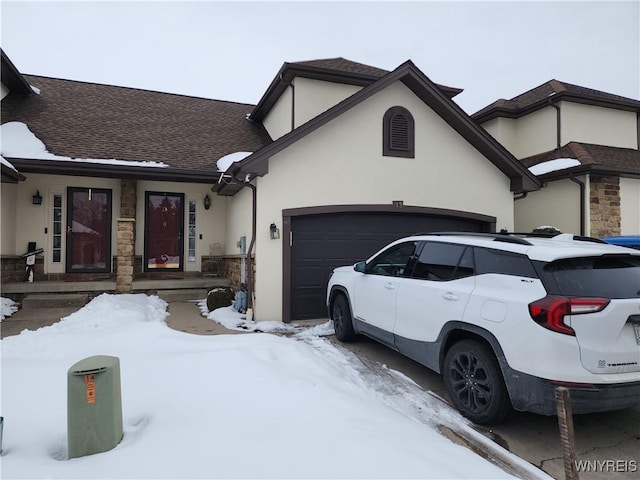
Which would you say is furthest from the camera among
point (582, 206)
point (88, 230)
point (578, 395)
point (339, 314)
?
point (582, 206)

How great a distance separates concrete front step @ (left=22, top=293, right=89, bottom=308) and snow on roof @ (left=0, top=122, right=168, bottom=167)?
3.09 meters

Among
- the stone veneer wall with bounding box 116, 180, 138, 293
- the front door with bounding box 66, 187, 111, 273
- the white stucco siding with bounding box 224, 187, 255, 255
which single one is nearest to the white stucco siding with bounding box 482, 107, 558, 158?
the white stucco siding with bounding box 224, 187, 255, 255

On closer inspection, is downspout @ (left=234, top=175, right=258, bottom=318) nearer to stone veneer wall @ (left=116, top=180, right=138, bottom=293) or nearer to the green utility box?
stone veneer wall @ (left=116, top=180, right=138, bottom=293)

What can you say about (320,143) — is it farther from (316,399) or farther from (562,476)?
(562,476)

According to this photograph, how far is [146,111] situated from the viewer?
1164 cm

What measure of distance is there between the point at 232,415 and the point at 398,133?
7095 millimetres

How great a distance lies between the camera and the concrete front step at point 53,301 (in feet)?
27.0

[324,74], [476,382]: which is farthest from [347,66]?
[476,382]

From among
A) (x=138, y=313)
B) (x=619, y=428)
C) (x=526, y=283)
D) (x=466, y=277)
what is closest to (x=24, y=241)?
(x=138, y=313)

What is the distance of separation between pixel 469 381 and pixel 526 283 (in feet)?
3.80

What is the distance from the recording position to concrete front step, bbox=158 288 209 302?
31.4 feet

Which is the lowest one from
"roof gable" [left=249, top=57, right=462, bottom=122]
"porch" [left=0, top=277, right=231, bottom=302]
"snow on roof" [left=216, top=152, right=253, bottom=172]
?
"porch" [left=0, top=277, right=231, bottom=302]

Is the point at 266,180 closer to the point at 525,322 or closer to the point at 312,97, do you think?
the point at 312,97

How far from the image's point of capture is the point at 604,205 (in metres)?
10.6
